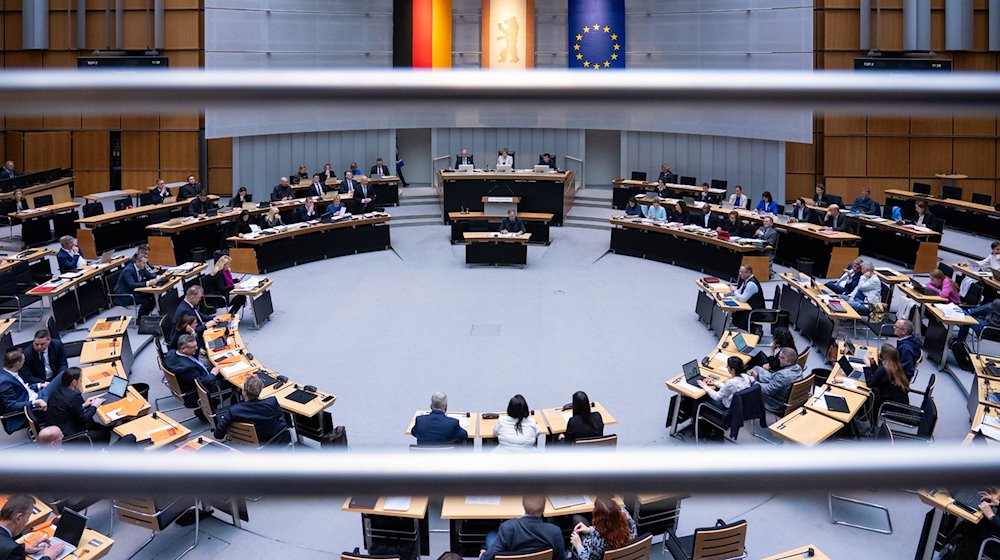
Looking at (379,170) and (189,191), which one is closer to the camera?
(189,191)

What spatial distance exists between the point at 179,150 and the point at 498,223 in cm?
882

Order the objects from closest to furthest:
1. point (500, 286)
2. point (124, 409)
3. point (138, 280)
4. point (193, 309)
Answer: point (124, 409) → point (193, 309) → point (138, 280) → point (500, 286)

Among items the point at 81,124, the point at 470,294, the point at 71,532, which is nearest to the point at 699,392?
the point at 71,532

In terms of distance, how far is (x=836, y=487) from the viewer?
0.70 m

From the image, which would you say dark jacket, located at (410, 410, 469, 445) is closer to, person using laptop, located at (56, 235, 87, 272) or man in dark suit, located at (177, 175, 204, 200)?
person using laptop, located at (56, 235, 87, 272)

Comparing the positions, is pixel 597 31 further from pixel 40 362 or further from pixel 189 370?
pixel 40 362

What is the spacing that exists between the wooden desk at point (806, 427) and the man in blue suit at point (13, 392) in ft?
21.6

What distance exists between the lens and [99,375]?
8.70 metres

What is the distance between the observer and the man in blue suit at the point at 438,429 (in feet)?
24.0

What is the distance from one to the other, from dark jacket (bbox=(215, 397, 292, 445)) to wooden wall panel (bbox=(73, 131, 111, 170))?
1616 centimetres

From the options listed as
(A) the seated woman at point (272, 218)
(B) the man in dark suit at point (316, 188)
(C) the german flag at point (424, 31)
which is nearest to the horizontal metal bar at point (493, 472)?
(A) the seated woman at point (272, 218)

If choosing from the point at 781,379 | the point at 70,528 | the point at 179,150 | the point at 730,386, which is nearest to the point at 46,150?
the point at 179,150

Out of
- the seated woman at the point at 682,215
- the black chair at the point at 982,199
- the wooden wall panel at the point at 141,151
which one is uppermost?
the wooden wall panel at the point at 141,151

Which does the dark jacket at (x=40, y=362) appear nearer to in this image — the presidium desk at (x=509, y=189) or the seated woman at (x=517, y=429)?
the seated woman at (x=517, y=429)
